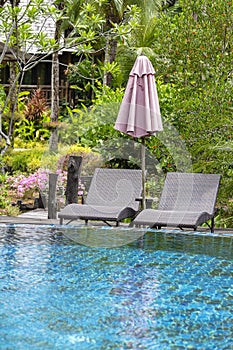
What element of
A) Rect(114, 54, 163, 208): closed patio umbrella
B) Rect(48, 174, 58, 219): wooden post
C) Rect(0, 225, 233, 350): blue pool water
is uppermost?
Rect(114, 54, 163, 208): closed patio umbrella

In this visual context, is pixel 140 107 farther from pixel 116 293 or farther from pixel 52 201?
pixel 116 293

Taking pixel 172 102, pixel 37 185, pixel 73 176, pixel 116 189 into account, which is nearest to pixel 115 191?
pixel 116 189

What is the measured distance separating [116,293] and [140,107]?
4.01m

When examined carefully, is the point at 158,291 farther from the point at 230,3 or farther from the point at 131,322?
the point at 230,3

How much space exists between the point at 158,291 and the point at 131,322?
0.98 meters

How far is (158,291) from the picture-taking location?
19.0ft

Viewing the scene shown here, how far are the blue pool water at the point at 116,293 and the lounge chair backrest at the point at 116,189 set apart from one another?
1.19 metres

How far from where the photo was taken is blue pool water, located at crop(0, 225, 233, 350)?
451 centimetres

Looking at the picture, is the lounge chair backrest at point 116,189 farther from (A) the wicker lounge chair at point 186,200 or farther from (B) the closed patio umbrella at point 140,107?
(A) the wicker lounge chair at point 186,200

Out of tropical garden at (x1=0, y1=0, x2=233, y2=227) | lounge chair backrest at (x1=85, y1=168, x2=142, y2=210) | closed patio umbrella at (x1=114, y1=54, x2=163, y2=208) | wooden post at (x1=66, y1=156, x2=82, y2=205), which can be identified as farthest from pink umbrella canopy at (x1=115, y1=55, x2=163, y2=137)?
wooden post at (x1=66, y1=156, x2=82, y2=205)

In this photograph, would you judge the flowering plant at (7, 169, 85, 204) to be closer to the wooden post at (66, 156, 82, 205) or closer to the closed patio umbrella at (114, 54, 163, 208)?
the wooden post at (66, 156, 82, 205)

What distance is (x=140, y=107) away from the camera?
30.2ft

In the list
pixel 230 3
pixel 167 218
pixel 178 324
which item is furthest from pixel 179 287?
pixel 230 3

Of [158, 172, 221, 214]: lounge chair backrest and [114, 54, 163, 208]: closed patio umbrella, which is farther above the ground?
[114, 54, 163, 208]: closed patio umbrella
